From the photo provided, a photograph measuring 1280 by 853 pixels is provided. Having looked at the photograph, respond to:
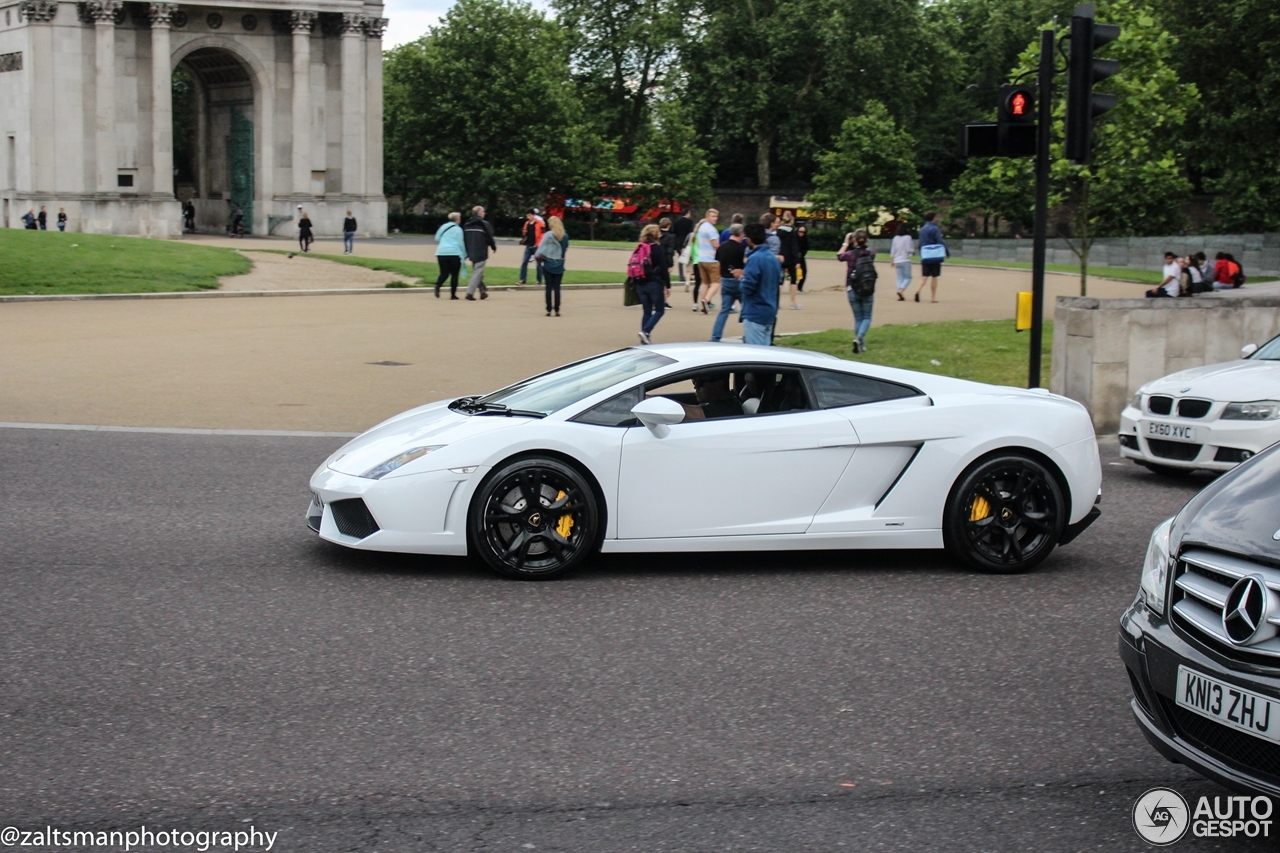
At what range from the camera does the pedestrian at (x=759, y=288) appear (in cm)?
1622

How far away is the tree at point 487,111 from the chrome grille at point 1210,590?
231 feet

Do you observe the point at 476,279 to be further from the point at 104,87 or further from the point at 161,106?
the point at 161,106

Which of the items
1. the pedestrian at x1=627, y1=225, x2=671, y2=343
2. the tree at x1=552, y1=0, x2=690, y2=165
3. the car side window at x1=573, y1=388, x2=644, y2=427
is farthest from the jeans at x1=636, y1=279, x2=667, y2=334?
the tree at x1=552, y1=0, x2=690, y2=165

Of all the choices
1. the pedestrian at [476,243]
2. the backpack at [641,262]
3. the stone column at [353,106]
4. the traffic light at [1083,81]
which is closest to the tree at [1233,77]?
the pedestrian at [476,243]

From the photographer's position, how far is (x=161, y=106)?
61.7m

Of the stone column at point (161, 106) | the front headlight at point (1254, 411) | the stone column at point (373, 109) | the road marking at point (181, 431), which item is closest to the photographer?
the front headlight at point (1254, 411)

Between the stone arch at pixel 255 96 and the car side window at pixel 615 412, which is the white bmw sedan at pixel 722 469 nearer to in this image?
the car side window at pixel 615 412

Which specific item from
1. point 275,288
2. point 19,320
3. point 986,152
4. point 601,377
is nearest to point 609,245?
point 275,288

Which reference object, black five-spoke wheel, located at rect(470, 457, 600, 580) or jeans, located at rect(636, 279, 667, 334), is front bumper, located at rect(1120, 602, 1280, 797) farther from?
jeans, located at rect(636, 279, 667, 334)

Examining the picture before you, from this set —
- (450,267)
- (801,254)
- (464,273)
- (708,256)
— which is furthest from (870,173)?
(708,256)

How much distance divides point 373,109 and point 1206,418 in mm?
58282

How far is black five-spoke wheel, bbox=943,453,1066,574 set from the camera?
8.02 meters

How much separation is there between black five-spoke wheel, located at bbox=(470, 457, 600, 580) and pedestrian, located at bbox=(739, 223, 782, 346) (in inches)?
343

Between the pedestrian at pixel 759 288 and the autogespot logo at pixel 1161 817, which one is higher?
the pedestrian at pixel 759 288
